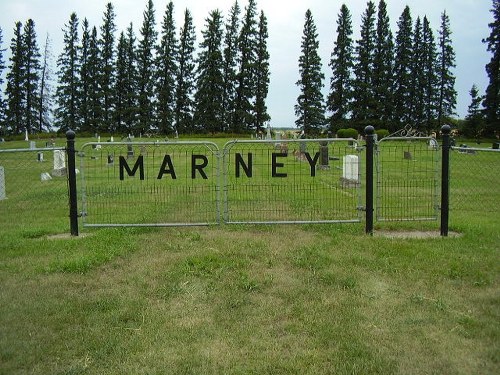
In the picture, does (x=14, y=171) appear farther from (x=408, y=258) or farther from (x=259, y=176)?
(x=408, y=258)

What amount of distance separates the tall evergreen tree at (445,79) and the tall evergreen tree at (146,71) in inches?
1585

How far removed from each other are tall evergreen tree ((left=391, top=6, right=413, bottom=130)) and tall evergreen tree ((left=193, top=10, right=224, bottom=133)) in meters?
24.6

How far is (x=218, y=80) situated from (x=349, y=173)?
55.1 meters

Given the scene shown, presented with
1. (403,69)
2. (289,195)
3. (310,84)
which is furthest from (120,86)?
(289,195)

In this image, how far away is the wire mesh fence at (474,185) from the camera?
35.3 ft

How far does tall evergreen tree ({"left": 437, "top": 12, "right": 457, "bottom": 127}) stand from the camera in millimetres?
67000

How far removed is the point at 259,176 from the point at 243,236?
793 centimetres

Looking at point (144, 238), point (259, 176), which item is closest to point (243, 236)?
point (144, 238)

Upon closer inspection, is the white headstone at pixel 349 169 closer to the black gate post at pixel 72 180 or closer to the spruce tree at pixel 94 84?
the black gate post at pixel 72 180

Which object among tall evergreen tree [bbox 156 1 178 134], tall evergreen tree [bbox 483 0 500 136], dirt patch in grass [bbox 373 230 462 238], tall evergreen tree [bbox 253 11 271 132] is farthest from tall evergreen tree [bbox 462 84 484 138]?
dirt patch in grass [bbox 373 230 462 238]

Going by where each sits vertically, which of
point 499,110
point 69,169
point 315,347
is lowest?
point 315,347

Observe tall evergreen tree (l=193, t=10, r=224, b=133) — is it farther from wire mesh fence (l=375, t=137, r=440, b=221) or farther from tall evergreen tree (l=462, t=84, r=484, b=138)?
wire mesh fence (l=375, t=137, r=440, b=221)

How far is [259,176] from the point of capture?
50.6 ft

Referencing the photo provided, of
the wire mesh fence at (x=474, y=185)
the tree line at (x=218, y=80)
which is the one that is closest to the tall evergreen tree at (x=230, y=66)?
the tree line at (x=218, y=80)
